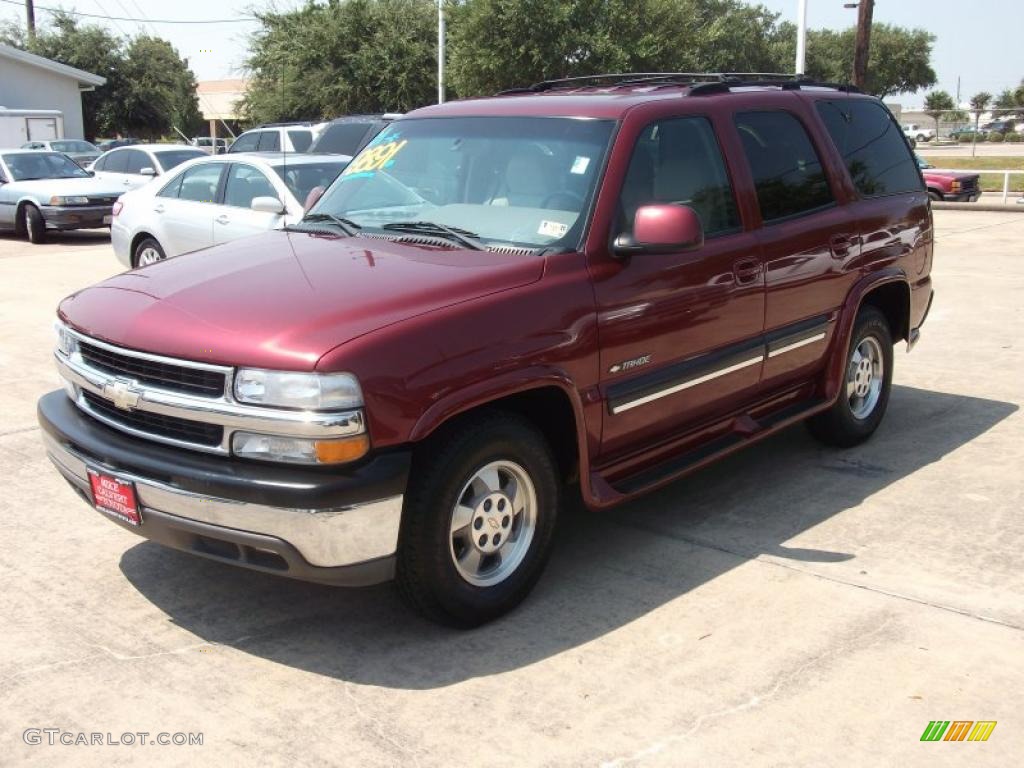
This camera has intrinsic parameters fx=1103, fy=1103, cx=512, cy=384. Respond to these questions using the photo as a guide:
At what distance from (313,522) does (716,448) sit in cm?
221

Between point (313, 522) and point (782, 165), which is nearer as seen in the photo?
point (313, 522)

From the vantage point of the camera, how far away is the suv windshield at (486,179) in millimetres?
4551

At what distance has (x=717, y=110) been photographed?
17.0ft

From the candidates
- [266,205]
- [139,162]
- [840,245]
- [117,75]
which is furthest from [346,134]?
[117,75]

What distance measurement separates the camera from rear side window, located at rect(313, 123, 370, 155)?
17.3 meters

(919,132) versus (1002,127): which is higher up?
(1002,127)

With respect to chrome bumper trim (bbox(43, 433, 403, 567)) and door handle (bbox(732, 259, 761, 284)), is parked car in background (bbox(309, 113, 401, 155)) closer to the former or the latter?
door handle (bbox(732, 259, 761, 284))

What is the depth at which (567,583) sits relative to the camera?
4.59 m

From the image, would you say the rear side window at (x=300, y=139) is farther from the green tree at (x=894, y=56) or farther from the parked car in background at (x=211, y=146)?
the green tree at (x=894, y=56)

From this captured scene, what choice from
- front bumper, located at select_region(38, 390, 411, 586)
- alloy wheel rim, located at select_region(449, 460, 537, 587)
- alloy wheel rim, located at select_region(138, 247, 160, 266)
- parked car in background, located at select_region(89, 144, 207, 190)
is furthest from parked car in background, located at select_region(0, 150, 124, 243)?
alloy wheel rim, located at select_region(449, 460, 537, 587)

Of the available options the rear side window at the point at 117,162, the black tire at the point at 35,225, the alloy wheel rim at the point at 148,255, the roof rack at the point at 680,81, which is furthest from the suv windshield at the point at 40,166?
the roof rack at the point at 680,81

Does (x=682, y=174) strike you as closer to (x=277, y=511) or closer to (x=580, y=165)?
(x=580, y=165)

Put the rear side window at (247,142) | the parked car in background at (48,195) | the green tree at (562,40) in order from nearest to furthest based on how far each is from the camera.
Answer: the parked car in background at (48,195) → the rear side window at (247,142) → the green tree at (562,40)

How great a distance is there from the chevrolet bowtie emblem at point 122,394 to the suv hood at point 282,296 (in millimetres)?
150
